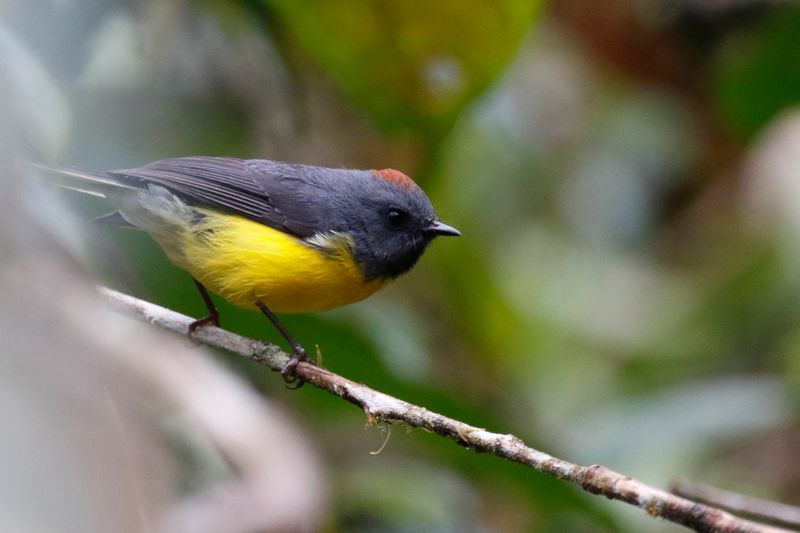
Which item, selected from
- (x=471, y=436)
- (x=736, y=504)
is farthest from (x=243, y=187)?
(x=736, y=504)

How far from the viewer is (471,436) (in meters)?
2.44

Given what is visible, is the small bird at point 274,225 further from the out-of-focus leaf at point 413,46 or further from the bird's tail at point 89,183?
the out-of-focus leaf at point 413,46

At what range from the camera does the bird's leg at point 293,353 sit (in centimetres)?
340

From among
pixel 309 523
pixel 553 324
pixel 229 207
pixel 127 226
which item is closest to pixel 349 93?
pixel 229 207

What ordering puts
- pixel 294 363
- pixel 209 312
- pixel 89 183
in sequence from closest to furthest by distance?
pixel 294 363, pixel 89 183, pixel 209 312

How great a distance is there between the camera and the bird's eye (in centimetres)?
422

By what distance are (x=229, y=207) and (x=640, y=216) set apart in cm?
374

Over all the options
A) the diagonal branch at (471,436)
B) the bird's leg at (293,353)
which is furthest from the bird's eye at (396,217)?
the diagonal branch at (471,436)

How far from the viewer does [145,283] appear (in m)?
4.05

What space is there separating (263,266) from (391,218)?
69cm

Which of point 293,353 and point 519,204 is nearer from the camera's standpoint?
point 293,353

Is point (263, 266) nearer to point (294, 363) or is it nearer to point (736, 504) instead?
point (294, 363)

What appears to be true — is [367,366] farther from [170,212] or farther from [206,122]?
[206,122]

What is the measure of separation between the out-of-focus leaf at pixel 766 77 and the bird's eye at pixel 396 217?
220 cm
